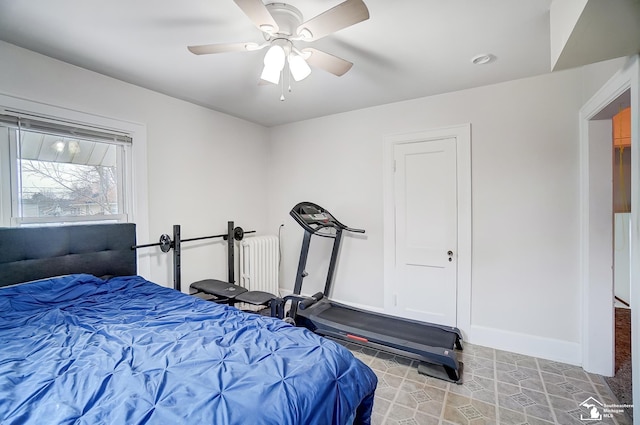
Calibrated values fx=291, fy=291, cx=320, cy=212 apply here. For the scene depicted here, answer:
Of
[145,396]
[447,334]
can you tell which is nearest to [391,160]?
[447,334]

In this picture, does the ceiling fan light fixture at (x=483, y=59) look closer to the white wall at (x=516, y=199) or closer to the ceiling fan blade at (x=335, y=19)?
the white wall at (x=516, y=199)

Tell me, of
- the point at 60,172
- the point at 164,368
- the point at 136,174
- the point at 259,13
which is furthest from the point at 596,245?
the point at 60,172

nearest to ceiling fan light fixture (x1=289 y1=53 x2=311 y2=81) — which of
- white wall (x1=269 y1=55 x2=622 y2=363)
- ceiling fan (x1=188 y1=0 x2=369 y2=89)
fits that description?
ceiling fan (x1=188 y1=0 x2=369 y2=89)

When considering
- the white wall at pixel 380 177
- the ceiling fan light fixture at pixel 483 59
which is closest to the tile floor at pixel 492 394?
the white wall at pixel 380 177

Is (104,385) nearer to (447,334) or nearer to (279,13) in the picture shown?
(279,13)

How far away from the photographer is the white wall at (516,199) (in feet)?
8.31

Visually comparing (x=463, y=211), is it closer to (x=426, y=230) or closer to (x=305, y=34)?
(x=426, y=230)

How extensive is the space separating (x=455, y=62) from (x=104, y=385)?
→ 2963mm

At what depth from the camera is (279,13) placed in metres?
1.67

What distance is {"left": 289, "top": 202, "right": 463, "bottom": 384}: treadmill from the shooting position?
2.36 metres

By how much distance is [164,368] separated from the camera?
1.24 m

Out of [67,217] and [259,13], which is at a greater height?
[259,13]

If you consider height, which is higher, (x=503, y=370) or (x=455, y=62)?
(x=455, y=62)

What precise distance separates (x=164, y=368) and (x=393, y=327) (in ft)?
Result: 7.13
